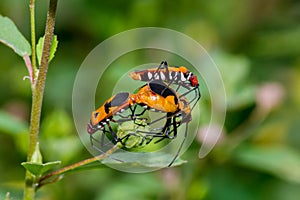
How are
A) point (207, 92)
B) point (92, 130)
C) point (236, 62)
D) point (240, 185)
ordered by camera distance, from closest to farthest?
point (92, 130), point (207, 92), point (236, 62), point (240, 185)

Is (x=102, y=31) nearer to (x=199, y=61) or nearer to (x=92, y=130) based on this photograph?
(x=199, y=61)

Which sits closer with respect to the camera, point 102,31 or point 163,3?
point 102,31

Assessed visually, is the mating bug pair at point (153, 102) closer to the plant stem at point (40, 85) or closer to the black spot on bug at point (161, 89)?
the black spot on bug at point (161, 89)

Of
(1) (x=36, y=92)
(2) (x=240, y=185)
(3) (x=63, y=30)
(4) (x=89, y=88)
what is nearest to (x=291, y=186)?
(2) (x=240, y=185)

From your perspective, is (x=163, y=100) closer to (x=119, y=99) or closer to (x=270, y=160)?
(x=119, y=99)

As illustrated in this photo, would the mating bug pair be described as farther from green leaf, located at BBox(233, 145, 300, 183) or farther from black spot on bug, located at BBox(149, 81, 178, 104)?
green leaf, located at BBox(233, 145, 300, 183)

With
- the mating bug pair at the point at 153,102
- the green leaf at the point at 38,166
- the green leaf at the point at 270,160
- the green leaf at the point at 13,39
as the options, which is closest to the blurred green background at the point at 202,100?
the green leaf at the point at 270,160

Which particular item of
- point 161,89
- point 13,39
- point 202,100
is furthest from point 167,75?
point 202,100
